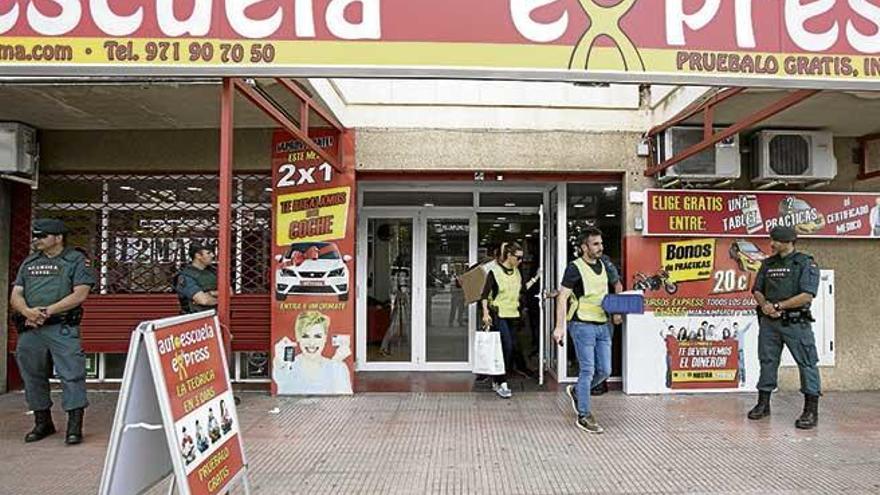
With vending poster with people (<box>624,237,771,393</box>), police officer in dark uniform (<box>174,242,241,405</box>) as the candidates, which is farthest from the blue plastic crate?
police officer in dark uniform (<box>174,242,241,405</box>)

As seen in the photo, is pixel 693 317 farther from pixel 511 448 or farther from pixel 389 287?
pixel 389 287

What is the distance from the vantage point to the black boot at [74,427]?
5.12 m

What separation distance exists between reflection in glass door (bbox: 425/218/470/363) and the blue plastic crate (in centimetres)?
308

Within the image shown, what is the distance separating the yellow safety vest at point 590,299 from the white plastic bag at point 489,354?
4.76 feet

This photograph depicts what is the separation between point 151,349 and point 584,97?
5628 millimetres

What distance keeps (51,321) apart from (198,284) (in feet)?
4.36

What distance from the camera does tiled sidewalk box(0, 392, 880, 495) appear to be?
425 centimetres

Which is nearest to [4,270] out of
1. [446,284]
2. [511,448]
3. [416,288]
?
[416,288]

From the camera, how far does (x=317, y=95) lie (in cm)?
601

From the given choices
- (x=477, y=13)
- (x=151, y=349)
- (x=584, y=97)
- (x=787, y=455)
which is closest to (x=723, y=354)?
(x=787, y=455)

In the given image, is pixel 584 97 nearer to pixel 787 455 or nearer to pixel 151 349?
pixel 787 455

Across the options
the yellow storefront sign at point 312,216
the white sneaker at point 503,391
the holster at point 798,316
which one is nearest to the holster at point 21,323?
the yellow storefront sign at point 312,216

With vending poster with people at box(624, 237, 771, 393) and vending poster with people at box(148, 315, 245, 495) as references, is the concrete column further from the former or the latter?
vending poster with people at box(624, 237, 771, 393)

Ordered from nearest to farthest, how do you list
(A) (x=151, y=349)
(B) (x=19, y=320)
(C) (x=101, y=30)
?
1. (A) (x=151, y=349)
2. (C) (x=101, y=30)
3. (B) (x=19, y=320)
